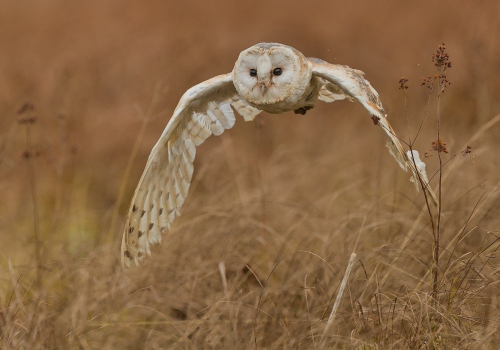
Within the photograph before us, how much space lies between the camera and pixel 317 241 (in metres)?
3.66

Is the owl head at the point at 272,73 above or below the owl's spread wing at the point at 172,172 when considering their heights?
above

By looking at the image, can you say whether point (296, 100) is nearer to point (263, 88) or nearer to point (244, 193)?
point (263, 88)

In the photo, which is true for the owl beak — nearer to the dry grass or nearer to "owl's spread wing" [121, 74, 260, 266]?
"owl's spread wing" [121, 74, 260, 266]

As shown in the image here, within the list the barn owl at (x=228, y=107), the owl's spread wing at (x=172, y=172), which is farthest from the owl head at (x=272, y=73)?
the owl's spread wing at (x=172, y=172)

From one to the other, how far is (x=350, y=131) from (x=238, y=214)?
11.9 ft

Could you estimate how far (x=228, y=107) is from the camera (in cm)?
301

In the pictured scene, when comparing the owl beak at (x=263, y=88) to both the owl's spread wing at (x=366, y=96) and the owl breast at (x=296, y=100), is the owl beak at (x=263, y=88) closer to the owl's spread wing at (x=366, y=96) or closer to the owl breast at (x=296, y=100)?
the owl breast at (x=296, y=100)

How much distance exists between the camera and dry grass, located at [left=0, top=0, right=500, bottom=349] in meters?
2.55

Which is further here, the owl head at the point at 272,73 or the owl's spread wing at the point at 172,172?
the owl's spread wing at the point at 172,172

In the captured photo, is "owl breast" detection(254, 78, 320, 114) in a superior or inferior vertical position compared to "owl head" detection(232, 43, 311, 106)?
inferior

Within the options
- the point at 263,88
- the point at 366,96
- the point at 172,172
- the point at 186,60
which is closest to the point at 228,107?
the point at 172,172

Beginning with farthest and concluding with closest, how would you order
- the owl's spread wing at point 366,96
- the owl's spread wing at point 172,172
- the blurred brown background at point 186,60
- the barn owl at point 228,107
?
the blurred brown background at point 186,60 → the owl's spread wing at point 172,172 → the barn owl at point 228,107 → the owl's spread wing at point 366,96

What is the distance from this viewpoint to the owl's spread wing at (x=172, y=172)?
285 cm

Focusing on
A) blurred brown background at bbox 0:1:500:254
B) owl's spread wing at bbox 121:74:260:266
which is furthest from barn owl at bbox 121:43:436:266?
blurred brown background at bbox 0:1:500:254
